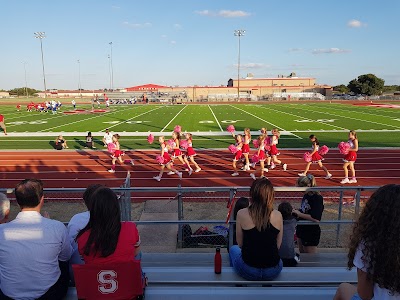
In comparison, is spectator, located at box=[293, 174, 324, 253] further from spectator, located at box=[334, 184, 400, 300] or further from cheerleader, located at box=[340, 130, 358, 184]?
cheerleader, located at box=[340, 130, 358, 184]

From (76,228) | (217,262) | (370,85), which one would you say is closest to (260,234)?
(217,262)

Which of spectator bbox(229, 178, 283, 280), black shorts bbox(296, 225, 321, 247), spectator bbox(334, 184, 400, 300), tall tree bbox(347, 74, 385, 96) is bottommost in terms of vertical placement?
black shorts bbox(296, 225, 321, 247)

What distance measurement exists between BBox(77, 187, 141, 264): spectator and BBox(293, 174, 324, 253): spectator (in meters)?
2.92

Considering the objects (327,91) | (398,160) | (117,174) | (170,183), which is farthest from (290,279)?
(327,91)

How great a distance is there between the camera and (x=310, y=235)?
5.00m

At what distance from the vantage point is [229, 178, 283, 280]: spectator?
10.3ft

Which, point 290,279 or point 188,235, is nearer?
point 290,279

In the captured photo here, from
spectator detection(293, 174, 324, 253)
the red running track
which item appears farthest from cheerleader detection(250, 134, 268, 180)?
spectator detection(293, 174, 324, 253)

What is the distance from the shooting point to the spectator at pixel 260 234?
3.15m

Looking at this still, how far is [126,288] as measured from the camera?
9.05ft

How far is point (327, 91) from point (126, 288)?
3978 inches

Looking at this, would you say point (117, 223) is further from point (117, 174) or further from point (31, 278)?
point (117, 174)

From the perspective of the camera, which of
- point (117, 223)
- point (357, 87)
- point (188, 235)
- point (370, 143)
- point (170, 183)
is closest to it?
point (117, 223)

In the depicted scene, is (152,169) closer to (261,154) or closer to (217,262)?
(261,154)
